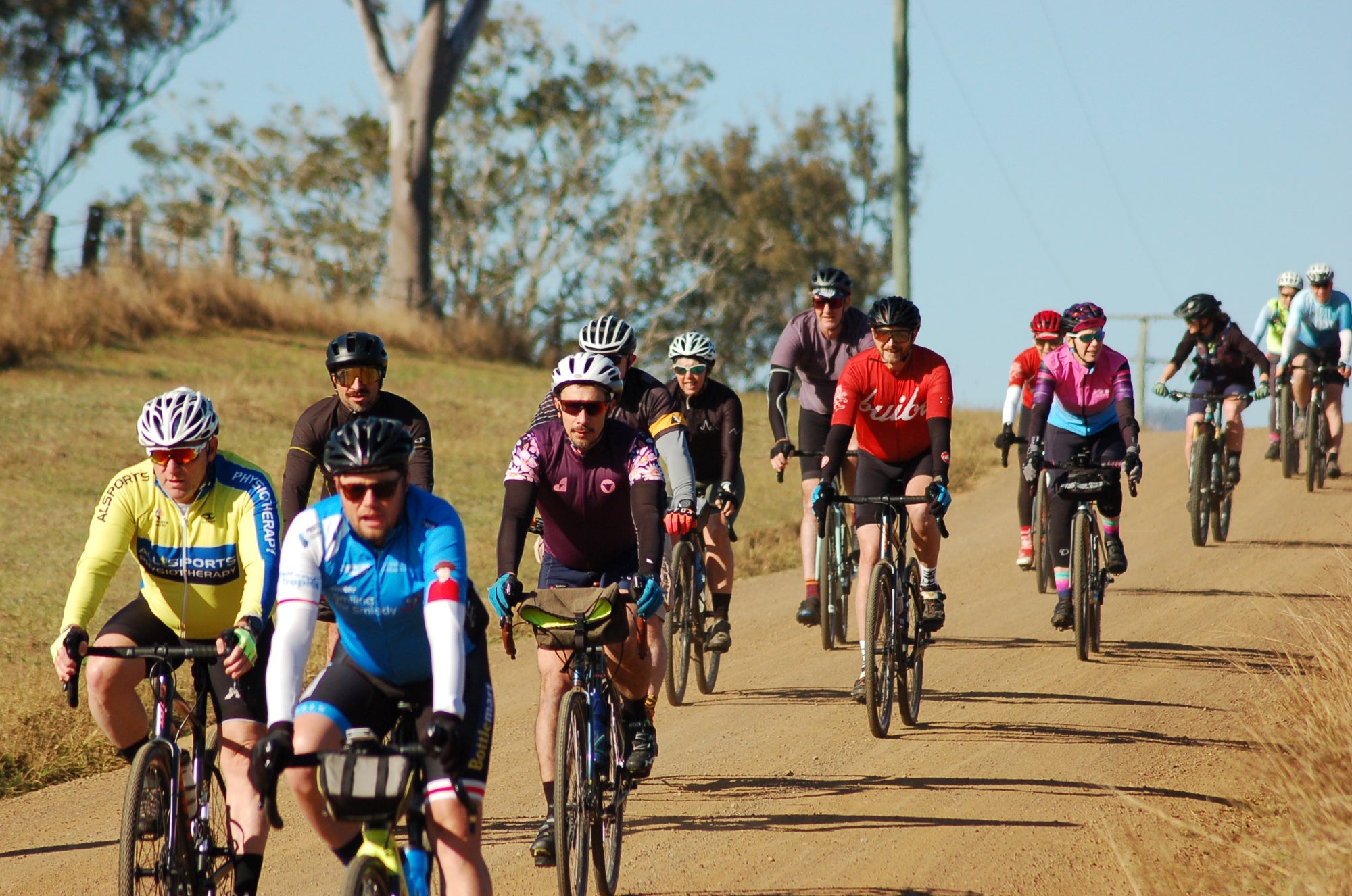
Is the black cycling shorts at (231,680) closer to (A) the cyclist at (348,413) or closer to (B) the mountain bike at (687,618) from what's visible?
(A) the cyclist at (348,413)

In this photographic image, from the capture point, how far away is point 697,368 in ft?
32.1

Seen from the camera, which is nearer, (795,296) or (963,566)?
(963,566)

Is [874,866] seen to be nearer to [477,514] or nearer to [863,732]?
[863,732]

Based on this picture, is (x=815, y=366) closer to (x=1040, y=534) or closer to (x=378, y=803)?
(x=1040, y=534)

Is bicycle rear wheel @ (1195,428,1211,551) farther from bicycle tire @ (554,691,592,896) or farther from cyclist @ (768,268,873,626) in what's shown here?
bicycle tire @ (554,691,592,896)

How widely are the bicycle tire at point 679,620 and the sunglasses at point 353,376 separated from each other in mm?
2612

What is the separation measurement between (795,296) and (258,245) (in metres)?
16.3

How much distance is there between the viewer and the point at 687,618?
368 inches

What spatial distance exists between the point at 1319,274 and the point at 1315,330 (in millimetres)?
612

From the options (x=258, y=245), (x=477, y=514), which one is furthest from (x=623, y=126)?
(x=477, y=514)

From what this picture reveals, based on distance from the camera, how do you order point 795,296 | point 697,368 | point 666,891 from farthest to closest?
point 795,296
point 697,368
point 666,891

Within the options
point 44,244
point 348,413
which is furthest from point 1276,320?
point 44,244

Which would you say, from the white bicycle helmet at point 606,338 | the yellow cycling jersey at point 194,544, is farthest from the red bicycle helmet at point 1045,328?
the yellow cycling jersey at point 194,544

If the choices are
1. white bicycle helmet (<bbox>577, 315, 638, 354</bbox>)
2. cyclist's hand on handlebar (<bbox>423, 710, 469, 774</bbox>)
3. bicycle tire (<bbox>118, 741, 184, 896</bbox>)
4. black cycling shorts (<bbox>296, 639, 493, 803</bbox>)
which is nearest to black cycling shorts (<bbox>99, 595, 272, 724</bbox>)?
bicycle tire (<bbox>118, 741, 184, 896</bbox>)
